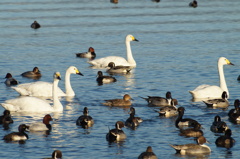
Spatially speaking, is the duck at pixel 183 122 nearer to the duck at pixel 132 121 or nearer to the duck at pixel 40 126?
the duck at pixel 132 121

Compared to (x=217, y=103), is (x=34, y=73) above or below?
above

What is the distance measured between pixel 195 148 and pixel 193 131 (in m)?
1.67

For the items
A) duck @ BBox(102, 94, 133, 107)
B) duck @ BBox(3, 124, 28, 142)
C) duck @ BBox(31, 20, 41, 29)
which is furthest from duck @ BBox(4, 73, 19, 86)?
duck @ BBox(31, 20, 41, 29)

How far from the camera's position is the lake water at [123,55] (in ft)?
63.5

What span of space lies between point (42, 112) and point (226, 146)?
7.71 metres

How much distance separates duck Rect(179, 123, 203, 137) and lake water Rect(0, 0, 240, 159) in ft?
0.93

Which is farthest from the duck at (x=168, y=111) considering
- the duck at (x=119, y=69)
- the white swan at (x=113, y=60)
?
the white swan at (x=113, y=60)

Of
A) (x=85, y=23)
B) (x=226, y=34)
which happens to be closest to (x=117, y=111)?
(x=226, y=34)

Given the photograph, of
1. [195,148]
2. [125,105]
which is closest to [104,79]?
[125,105]

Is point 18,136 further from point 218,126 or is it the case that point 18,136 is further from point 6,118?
point 218,126

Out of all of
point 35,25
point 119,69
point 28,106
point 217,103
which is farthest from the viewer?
point 35,25

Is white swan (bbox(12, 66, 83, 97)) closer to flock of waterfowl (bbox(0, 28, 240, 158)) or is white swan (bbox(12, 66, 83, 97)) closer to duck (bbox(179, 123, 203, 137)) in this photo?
flock of waterfowl (bbox(0, 28, 240, 158))

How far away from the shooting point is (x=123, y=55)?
122 feet

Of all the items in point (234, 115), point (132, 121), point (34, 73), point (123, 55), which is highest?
point (123, 55)
